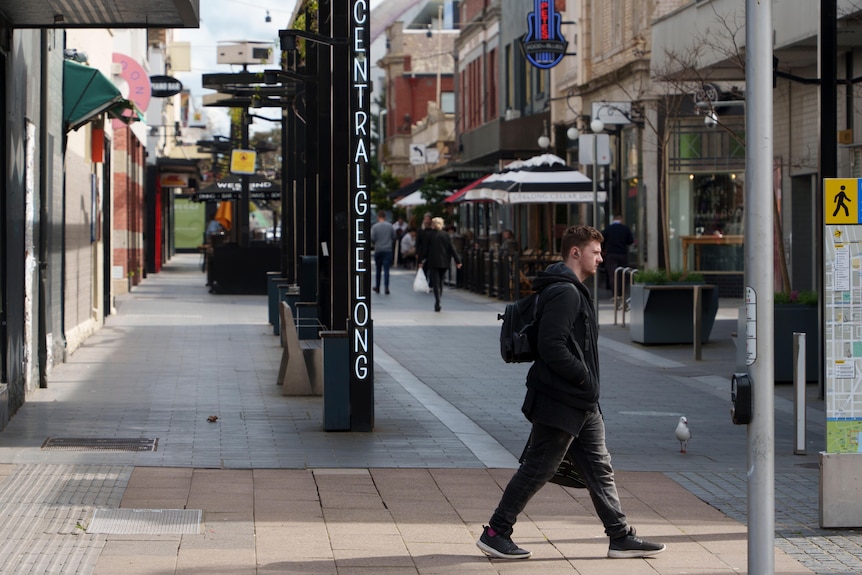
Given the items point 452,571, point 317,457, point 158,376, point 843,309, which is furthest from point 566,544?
point 158,376

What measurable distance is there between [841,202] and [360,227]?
4.06 metres

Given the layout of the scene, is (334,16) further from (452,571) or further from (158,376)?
(452,571)

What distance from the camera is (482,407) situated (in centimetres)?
1295

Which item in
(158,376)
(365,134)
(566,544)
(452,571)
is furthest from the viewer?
(158,376)

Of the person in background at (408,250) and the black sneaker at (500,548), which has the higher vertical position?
the person in background at (408,250)

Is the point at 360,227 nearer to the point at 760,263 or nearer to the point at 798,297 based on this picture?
the point at 760,263

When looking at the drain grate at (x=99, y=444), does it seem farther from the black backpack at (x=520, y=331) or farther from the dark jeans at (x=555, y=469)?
the black backpack at (x=520, y=331)

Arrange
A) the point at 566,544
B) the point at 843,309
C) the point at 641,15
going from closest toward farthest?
the point at 566,544, the point at 843,309, the point at 641,15

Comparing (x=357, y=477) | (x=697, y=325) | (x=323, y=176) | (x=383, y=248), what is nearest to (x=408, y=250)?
(x=383, y=248)

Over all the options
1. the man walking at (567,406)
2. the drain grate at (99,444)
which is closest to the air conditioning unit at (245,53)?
the drain grate at (99,444)

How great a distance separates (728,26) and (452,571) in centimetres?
1291

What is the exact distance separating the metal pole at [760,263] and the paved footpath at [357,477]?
3.24ft

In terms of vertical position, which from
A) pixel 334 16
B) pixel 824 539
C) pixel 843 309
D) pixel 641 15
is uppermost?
pixel 641 15

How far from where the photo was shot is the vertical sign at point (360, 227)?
10836 mm
